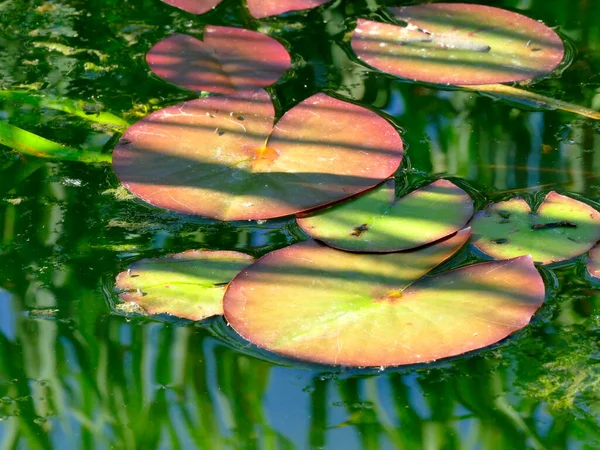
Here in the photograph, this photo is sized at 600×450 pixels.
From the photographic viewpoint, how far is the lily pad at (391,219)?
1.70 meters

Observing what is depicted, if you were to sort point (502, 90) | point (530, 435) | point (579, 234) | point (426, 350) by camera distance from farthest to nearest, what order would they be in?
point (502, 90) < point (579, 234) < point (426, 350) < point (530, 435)

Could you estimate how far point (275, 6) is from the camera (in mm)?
2557

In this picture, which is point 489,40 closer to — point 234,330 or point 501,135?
point 501,135

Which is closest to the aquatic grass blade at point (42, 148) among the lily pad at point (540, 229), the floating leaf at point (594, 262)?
the lily pad at point (540, 229)

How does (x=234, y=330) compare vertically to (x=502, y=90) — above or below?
below

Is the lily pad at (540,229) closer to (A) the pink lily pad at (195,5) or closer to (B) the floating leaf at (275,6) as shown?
(B) the floating leaf at (275,6)

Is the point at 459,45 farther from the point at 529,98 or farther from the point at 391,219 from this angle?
the point at 391,219

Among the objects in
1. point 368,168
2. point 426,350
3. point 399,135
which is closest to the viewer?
point 426,350

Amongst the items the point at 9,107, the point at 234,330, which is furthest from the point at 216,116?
the point at 234,330

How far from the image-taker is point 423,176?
1.94 m

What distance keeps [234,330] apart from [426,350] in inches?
12.7

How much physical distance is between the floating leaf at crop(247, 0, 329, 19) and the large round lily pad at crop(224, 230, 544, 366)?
105 centimetres

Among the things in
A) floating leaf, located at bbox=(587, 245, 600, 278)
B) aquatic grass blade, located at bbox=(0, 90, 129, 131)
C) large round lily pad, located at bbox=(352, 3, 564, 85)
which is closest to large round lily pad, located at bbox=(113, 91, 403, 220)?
aquatic grass blade, located at bbox=(0, 90, 129, 131)

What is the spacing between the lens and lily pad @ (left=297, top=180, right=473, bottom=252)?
1.70m
